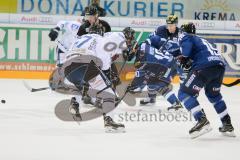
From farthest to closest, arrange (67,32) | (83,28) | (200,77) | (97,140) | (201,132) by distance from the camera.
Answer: (67,32)
(83,28)
(200,77)
(201,132)
(97,140)

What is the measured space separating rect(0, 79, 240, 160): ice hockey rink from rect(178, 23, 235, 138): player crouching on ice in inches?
7.7

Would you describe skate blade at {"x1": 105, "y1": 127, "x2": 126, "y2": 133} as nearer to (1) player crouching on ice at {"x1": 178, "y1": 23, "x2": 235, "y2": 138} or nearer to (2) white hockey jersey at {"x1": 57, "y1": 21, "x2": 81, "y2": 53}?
(1) player crouching on ice at {"x1": 178, "y1": 23, "x2": 235, "y2": 138}

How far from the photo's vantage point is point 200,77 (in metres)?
6.09

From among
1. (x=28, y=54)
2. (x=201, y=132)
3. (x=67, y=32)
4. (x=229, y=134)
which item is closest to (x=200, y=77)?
(x=201, y=132)

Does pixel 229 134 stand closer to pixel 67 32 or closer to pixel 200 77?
pixel 200 77

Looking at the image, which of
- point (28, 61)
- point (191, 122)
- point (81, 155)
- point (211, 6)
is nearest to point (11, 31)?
point (28, 61)

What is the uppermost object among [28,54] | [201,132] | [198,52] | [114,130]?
[198,52]

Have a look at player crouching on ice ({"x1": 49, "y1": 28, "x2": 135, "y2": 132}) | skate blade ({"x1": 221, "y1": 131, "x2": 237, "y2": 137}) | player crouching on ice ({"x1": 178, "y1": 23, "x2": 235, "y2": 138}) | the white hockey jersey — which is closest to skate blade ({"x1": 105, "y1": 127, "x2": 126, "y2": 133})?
player crouching on ice ({"x1": 49, "y1": 28, "x2": 135, "y2": 132})

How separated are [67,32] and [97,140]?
3.04m

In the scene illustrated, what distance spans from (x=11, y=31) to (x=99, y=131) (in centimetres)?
592

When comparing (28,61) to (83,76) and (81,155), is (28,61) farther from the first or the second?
(81,155)

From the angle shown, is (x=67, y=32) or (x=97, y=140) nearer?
(x=97, y=140)

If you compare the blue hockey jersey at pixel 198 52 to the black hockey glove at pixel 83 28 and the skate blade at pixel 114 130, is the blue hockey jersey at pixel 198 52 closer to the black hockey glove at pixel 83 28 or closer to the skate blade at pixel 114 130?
the skate blade at pixel 114 130

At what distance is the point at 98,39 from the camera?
6.43 meters
